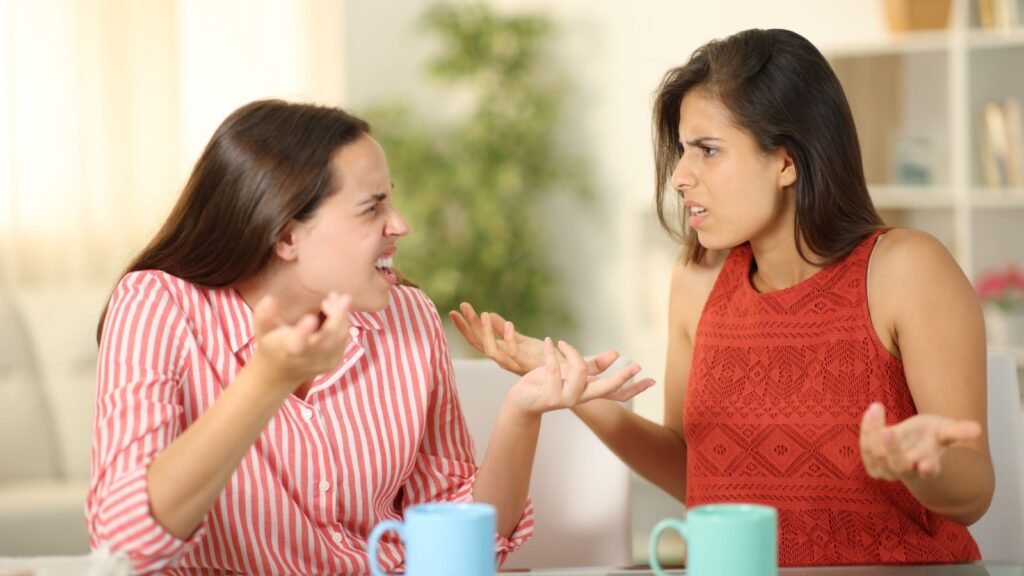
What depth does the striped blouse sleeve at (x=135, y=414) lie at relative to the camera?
1.12 m

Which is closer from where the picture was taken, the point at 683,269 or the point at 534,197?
the point at 683,269

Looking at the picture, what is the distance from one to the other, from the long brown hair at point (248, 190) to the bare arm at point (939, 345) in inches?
27.6

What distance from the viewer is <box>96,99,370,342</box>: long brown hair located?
1336mm

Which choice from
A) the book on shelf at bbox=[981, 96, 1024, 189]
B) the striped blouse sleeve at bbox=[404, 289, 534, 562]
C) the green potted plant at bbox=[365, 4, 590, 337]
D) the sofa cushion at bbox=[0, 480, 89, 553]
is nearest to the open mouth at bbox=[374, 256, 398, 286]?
the striped blouse sleeve at bbox=[404, 289, 534, 562]

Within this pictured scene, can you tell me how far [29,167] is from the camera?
3.63 m

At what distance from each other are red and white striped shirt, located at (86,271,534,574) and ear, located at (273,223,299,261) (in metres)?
0.09

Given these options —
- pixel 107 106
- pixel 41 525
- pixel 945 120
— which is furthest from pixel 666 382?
pixel 107 106

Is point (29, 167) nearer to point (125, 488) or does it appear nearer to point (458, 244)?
point (458, 244)

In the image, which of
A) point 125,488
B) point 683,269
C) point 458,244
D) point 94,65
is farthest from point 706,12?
point 125,488

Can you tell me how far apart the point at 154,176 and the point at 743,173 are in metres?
2.78

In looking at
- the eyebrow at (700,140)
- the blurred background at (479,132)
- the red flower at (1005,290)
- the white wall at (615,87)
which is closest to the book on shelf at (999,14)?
the blurred background at (479,132)

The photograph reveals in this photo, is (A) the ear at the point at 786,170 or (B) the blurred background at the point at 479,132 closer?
(A) the ear at the point at 786,170

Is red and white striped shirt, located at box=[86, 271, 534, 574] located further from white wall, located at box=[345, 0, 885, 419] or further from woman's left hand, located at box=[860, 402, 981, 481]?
white wall, located at box=[345, 0, 885, 419]

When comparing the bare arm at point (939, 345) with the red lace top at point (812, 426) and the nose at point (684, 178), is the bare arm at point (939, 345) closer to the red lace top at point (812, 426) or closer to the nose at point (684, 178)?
the red lace top at point (812, 426)
